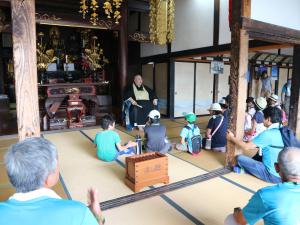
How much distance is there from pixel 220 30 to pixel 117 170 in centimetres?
372

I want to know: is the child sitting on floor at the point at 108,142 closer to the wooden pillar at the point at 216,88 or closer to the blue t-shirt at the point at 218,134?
the blue t-shirt at the point at 218,134

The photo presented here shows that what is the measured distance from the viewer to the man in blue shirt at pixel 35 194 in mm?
881

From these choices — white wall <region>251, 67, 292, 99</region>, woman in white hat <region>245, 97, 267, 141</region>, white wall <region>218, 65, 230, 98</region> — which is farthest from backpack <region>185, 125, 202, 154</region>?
white wall <region>251, 67, 292, 99</region>

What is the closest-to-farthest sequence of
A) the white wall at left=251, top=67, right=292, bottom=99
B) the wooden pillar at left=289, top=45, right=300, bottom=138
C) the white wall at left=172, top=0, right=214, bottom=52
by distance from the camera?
the wooden pillar at left=289, top=45, right=300, bottom=138 < the white wall at left=172, top=0, right=214, bottom=52 < the white wall at left=251, top=67, right=292, bottom=99

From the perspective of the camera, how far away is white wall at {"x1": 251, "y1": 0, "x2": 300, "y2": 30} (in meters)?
3.52

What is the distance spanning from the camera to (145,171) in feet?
9.27

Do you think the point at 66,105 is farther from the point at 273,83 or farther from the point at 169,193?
the point at 273,83

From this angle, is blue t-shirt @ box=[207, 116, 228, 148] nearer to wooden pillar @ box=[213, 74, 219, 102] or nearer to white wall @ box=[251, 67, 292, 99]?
wooden pillar @ box=[213, 74, 219, 102]

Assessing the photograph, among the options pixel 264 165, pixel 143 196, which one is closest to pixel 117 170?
pixel 143 196

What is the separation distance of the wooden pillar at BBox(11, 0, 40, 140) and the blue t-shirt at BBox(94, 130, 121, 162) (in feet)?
5.38

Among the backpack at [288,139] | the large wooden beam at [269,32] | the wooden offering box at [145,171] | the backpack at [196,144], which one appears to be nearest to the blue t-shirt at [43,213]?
the wooden offering box at [145,171]

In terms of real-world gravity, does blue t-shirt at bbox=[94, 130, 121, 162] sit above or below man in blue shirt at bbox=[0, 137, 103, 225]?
below

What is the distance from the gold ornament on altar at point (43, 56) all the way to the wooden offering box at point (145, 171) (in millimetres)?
5633

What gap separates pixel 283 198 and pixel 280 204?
1.5 inches
